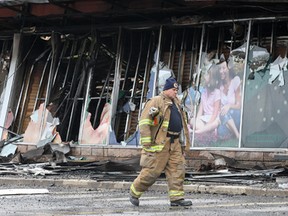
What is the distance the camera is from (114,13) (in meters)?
14.8

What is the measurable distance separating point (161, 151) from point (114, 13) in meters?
6.94

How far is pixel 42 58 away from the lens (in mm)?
16703

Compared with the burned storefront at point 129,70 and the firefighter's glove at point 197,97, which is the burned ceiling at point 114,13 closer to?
the burned storefront at point 129,70

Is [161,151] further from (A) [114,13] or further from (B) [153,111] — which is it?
(A) [114,13]

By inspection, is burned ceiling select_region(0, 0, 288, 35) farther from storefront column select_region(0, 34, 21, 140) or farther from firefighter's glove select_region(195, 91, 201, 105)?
firefighter's glove select_region(195, 91, 201, 105)

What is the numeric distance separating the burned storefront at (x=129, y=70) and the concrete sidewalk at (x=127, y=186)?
2.27 m

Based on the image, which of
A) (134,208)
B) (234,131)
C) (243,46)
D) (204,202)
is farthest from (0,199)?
(243,46)

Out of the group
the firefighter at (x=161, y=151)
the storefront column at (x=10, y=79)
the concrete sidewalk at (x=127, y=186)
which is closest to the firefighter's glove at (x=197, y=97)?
the concrete sidewalk at (x=127, y=186)

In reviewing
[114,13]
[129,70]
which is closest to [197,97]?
[129,70]

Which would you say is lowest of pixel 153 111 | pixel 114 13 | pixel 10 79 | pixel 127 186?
pixel 127 186

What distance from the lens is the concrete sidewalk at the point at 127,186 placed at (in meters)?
9.94

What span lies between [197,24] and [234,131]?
9.15 feet

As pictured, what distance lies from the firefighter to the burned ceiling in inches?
189

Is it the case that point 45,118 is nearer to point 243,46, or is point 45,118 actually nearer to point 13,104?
point 13,104
